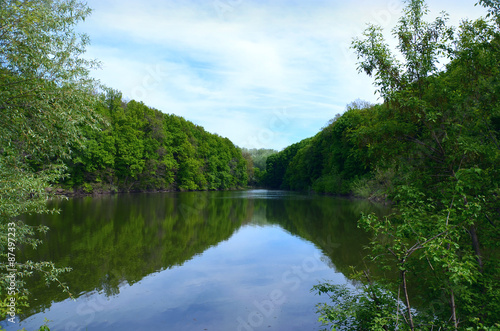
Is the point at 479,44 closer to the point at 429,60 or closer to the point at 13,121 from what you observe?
the point at 429,60

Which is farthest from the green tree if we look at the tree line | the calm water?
the tree line

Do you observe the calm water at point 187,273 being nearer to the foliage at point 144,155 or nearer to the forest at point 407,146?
the forest at point 407,146

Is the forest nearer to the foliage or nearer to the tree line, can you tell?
the tree line

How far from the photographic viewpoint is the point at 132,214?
2411 cm

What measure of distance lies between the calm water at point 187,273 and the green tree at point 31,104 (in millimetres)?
1886

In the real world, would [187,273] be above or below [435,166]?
below

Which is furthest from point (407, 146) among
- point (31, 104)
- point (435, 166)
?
point (31, 104)

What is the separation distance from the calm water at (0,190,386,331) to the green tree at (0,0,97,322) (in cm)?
189

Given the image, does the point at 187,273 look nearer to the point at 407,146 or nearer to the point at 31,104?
the point at 31,104

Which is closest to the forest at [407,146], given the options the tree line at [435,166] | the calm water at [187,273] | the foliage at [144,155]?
the tree line at [435,166]

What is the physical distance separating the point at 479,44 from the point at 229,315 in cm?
733

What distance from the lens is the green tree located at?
6141 mm

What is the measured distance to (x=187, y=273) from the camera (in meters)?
10.9

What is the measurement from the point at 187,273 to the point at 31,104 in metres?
6.86
